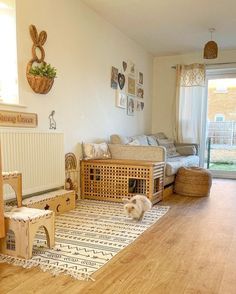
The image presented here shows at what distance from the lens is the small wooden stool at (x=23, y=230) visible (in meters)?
1.92

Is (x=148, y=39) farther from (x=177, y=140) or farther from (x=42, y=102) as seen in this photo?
(x=42, y=102)

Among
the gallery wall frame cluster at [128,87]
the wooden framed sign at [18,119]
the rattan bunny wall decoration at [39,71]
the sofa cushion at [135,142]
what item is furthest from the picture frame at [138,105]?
the wooden framed sign at [18,119]

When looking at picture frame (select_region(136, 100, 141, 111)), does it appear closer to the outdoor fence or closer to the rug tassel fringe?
the outdoor fence

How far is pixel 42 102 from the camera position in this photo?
3004mm

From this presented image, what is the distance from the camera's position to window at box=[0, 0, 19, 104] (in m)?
2.65

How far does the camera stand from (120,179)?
141 inches

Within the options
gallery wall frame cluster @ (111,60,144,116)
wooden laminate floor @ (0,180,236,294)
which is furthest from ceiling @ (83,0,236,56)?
wooden laminate floor @ (0,180,236,294)

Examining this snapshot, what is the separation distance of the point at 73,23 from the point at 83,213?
2233mm

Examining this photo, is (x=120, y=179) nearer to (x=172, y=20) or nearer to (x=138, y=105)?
(x=138, y=105)

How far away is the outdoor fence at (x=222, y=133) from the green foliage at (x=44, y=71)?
13.2 ft

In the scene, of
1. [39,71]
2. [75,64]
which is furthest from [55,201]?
[75,64]

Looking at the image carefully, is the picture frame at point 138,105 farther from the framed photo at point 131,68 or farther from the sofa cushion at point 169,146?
the sofa cushion at point 169,146

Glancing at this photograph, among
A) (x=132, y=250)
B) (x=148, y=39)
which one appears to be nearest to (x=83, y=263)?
(x=132, y=250)

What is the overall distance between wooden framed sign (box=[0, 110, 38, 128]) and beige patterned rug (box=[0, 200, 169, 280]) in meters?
0.98
